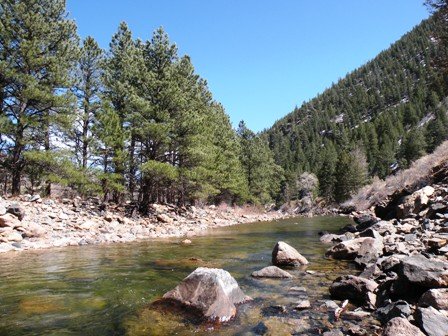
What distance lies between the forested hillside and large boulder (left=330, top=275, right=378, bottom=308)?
18.7 meters

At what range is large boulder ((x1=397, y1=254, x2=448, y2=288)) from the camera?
6703 mm

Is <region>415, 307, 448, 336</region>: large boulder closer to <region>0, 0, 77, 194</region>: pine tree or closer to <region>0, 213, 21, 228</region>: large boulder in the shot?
<region>0, 213, 21, 228</region>: large boulder

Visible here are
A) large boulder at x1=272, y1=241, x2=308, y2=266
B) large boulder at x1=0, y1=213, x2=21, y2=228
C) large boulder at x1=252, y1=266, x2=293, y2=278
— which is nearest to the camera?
large boulder at x1=252, y1=266, x2=293, y2=278

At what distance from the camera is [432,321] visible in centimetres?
541

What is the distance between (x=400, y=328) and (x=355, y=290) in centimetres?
224

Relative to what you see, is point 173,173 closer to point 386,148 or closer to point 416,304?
point 416,304

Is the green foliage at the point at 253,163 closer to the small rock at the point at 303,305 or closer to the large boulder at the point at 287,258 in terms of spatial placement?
the large boulder at the point at 287,258

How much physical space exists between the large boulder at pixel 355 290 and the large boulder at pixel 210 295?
2.03 m

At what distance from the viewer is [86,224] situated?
20.6m

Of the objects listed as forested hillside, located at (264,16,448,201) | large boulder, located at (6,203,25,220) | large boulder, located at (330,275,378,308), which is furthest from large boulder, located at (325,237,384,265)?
forested hillside, located at (264,16,448,201)

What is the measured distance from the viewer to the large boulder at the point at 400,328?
524 cm

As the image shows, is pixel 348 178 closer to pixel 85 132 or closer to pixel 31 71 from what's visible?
pixel 85 132

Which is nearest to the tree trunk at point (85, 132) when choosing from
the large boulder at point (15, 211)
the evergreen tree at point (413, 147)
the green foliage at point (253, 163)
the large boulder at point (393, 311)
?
the large boulder at point (15, 211)

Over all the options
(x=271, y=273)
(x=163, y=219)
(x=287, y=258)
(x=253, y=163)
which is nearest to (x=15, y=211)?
(x=163, y=219)
